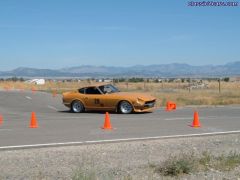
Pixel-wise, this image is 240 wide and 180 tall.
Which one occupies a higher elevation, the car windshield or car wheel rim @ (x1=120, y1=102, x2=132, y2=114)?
the car windshield

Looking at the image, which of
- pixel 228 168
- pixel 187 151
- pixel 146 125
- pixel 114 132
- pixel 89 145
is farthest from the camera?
pixel 146 125

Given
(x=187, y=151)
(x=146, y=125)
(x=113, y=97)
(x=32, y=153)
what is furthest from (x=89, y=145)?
(x=113, y=97)

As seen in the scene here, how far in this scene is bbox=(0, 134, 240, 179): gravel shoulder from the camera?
30.3ft

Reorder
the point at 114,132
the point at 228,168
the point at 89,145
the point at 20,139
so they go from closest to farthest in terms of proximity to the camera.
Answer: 1. the point at 228,168
2. the point at 89,145
3. the point at 20,139
4. the point at 114,132

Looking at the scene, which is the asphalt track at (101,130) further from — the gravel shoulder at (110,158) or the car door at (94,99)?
the car door at (94,99)

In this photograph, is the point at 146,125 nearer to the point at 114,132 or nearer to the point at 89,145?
the point at 114,132

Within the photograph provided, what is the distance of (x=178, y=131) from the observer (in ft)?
54.6

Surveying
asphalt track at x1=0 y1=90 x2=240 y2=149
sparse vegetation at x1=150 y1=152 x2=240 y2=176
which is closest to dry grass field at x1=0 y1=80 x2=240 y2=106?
asphalt track at x1=0 y1=90 x2=240 y2=149

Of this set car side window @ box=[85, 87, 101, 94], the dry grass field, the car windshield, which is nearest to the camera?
the car windshield

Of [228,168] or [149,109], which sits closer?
[228,168]

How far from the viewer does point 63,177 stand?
29.6 ft

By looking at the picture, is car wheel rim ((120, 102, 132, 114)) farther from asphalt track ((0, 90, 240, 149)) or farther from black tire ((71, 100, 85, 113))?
black tire ((71, 100, 85, 113))

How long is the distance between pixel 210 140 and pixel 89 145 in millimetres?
3304

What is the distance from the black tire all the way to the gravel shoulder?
1093 cm
